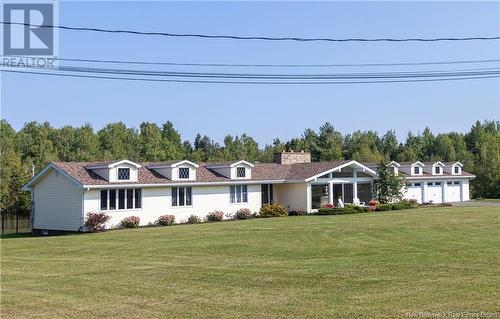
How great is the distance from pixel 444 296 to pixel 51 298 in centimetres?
789

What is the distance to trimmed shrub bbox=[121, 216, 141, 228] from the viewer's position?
37.4 meters

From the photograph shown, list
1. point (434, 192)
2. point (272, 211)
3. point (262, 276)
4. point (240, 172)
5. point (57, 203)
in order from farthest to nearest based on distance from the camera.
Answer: point (434, 192) → point (240, 172) → point (272, 211) → point (57, 203) → point (262, 276)

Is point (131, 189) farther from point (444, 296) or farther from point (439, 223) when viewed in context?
point (444, 296)

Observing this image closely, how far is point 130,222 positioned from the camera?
37562 millimetres

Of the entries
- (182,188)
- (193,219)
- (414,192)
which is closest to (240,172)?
(182,188)

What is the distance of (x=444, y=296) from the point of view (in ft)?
40.3

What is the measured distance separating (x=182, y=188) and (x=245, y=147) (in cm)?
6621

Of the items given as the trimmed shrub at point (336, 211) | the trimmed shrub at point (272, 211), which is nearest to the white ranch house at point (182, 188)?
the trimmed shrub at point (272, 211)

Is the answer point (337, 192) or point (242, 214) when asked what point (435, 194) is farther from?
point (242, 214)

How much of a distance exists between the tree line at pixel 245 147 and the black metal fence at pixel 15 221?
14.3 metres

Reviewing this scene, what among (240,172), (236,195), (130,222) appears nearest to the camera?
(130,222)

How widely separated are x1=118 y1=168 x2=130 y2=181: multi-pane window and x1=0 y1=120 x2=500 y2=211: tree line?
30656mm

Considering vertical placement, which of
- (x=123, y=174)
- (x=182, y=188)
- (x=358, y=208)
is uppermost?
(x=123, y=174)

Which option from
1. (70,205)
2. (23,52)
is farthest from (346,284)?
(70,205)
